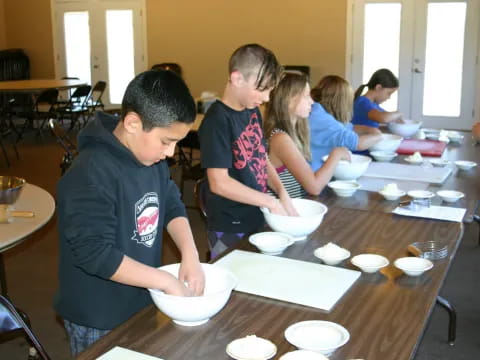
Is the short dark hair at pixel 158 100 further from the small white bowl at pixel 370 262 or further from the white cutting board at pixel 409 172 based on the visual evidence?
the white cutting board at pixel 409 172

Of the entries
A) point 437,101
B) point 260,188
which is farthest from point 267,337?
point 437,101

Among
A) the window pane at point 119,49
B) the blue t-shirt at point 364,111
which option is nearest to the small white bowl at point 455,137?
the blue t-shirt at point 364,111

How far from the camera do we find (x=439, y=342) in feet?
9.49

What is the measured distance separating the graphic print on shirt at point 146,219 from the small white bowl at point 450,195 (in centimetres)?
137

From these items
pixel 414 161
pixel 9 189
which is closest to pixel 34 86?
pixel 414 161

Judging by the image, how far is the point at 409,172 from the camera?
3037 millimetres

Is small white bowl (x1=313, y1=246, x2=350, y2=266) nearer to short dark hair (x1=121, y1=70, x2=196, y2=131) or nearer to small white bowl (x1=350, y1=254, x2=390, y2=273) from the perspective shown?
small white bowl (x1=350, y1=254, x2=390, y2=273)

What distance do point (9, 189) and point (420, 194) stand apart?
1595mm

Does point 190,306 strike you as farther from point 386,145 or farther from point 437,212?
point 386,145

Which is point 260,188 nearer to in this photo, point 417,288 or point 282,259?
point 282,259

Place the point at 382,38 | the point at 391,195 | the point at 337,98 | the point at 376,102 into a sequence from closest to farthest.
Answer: the point at 391,195 < the point at 337,98 < the point at 376,102 < the point at 382,38

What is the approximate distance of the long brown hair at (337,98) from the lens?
3.46 m

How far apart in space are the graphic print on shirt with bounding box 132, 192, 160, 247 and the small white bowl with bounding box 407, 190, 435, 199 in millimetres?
1262

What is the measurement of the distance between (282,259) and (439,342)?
145cm
